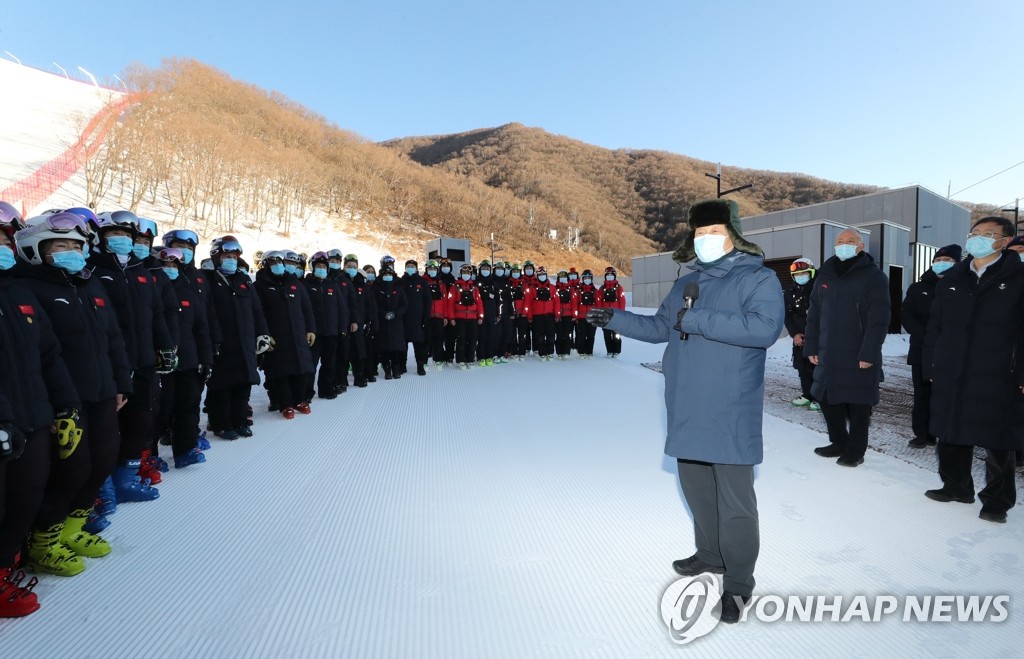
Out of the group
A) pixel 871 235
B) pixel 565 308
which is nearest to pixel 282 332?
pixel 565 308

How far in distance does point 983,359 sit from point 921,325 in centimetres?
236

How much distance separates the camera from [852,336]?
4297 mm

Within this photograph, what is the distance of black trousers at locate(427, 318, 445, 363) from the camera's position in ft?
34.5

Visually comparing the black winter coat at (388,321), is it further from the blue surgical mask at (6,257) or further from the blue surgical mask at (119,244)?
the blue surgical mask at (6,257)

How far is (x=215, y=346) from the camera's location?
16.9 feet

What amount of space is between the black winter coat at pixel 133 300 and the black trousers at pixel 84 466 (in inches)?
23.4

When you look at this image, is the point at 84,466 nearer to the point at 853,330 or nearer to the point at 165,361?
the point at 165,361

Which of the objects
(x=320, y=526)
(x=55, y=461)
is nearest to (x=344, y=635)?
(x=320, y=526)

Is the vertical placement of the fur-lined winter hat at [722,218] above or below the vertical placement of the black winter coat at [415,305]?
above

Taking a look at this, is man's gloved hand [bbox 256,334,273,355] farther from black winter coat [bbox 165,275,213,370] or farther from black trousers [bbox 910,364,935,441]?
black trousers [bbox 910,364,935,441]

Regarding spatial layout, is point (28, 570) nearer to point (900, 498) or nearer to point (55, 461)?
point (55, 461)

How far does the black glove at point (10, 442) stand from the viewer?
2.15m

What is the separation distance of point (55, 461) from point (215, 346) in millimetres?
2538

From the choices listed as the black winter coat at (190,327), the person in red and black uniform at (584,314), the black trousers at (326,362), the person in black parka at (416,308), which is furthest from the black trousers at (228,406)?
the person in red and black uniform at (584,314)
